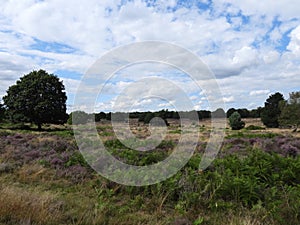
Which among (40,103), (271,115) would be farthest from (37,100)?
(271,115)

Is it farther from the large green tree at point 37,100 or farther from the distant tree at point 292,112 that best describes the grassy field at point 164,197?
the distant tree at point 292,112

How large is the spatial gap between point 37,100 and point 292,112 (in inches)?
1455

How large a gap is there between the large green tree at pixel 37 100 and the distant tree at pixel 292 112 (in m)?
32.9

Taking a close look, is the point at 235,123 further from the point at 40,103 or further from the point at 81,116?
the point at 81,116

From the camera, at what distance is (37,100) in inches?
1447

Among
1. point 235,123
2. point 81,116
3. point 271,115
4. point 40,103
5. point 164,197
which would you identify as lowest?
point 164,197

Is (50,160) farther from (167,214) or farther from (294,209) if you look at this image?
(294,209)

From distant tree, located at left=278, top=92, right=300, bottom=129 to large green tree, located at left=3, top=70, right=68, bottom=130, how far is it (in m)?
32.9

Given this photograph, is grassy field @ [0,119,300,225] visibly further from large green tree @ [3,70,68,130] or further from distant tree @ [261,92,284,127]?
distant tree @ [261,92,284,127]

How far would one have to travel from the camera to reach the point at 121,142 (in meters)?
13.5

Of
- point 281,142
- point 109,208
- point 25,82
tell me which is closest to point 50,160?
point 109,208

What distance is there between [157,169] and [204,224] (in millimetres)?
2719

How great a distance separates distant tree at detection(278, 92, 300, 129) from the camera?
4056 centimetres

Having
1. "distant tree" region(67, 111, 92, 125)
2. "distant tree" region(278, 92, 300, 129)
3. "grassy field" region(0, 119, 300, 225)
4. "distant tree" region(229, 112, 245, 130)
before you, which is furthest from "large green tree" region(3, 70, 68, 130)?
"distant tree" region(278, 92, 300, 129)
